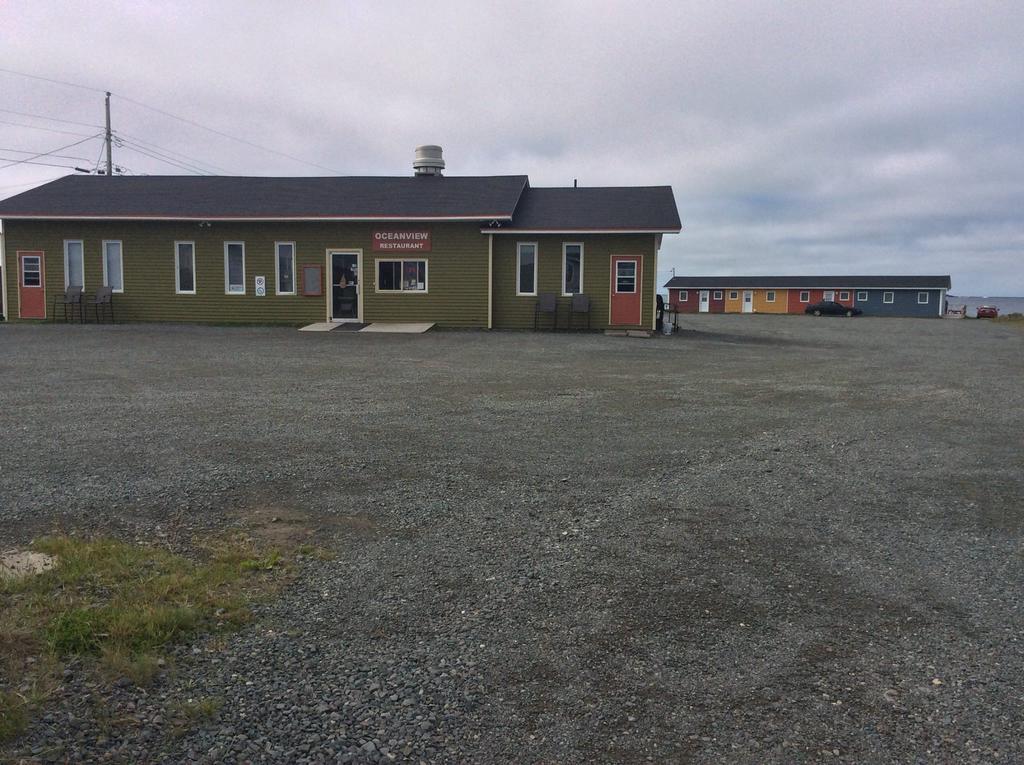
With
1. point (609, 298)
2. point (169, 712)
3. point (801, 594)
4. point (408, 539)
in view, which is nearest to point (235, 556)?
point (408, 539)

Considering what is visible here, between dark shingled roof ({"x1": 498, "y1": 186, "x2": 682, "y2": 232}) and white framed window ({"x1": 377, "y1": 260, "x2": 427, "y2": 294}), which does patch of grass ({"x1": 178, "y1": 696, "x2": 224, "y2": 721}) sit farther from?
white framed window ({"x1": 377, "y1": 260, "x2": 427, "y2": 294})

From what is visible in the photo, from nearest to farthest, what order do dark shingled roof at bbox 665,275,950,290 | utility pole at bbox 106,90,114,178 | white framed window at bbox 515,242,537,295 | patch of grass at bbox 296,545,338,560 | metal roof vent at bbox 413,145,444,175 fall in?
1. patch of grass at bbox 296,545,338,560
2. white framed window at bbox 515,242,537,295
3. metal roof vent at bbox 413,145,444,175
4. utility pole at bbox 106,90,114,178
5. dark shingled roof at bbox 665,275,950,290

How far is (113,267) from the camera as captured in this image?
23.0m

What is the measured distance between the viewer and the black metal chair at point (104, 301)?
74.4 ft

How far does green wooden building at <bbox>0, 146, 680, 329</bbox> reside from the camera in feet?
72.4

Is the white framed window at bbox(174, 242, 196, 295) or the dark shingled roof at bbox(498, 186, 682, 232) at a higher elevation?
the dark shingled roof at bbox(498, 186, 682, 232)

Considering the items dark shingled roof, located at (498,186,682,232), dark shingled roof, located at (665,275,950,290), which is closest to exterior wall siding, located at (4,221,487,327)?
dark shingled roof, located at (498,186,682,232)

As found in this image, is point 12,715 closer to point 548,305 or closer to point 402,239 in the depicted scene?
point 548,305

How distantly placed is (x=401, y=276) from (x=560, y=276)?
4585 millimetres

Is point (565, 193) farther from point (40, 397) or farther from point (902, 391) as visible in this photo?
point (40, 397)

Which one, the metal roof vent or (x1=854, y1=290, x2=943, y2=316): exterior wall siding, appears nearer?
the metal roof vent

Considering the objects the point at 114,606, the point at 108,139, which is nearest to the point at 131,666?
the point at 114,606

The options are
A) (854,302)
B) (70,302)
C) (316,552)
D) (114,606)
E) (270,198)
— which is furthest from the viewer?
(854,302)

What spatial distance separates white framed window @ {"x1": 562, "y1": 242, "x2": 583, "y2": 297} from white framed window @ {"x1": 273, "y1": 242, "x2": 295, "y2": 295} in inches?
310
